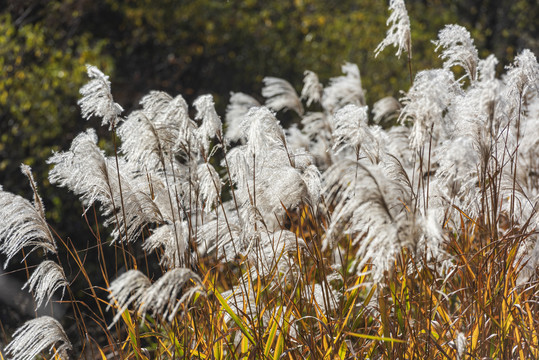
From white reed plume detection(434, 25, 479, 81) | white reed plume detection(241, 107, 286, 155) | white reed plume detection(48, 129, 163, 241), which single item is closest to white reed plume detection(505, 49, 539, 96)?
white reed plume detection(434, 25, 479, 81)

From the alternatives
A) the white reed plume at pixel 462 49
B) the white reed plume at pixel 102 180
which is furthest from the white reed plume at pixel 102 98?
the white reed plume at pixel 462 49

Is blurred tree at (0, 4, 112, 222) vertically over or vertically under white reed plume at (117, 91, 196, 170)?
over

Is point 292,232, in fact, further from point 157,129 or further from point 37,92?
point 37,92

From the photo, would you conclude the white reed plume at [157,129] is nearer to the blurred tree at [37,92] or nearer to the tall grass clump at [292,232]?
the tall grass clump at [292,232]

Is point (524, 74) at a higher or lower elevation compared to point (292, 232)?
higher

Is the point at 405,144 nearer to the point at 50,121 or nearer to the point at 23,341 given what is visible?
the point at 23,341

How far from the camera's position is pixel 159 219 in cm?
220

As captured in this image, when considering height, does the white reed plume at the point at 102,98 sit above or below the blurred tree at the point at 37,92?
below

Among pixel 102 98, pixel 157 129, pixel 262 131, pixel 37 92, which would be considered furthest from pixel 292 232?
pixel 37 92

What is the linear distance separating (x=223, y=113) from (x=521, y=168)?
3493 millimetres

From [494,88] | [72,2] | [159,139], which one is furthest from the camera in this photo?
[72,2]

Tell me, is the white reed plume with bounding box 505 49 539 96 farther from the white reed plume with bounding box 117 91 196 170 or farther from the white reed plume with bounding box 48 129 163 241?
the white reed plume with bounding box 48 129 163 241

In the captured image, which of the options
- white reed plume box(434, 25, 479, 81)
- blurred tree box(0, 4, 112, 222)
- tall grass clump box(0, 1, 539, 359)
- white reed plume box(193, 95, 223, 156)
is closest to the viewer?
tall grass clump box(0, 1, 539, 359)

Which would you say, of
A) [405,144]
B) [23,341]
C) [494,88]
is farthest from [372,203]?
[405,144]
